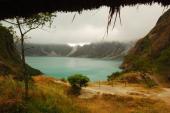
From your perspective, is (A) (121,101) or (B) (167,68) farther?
(B) (167,68)

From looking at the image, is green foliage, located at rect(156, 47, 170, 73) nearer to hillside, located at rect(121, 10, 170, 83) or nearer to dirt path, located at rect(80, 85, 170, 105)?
hillside, located at rect(121, 10, 170, 83)

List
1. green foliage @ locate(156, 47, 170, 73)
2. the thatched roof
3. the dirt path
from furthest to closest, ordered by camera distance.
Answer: green foliage @ locate(156, 47, 170, 73), the dirt path, the thatched roof

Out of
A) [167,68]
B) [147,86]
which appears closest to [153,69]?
[167,68]

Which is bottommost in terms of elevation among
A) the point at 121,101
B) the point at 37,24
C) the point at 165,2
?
the point at 121,101

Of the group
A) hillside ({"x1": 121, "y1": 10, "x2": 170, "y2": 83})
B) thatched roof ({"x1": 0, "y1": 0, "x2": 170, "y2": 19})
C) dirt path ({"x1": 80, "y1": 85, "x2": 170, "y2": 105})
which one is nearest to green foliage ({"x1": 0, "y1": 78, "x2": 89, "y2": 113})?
thatched roof ({"x1": 0, "y1": 0, "x2": 170, "y2": 19})

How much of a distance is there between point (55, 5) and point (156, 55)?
89.3 meters

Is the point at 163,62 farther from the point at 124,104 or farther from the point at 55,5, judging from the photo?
the point at 55,5

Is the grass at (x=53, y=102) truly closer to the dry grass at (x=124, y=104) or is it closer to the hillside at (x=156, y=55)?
the dry grass at (x=124, y=104)

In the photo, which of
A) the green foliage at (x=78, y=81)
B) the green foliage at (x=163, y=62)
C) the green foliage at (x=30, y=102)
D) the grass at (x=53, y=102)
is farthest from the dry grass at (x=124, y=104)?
the green foliage at (x=163, y=62)

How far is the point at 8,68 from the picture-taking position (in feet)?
107

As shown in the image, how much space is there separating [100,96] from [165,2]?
1468 inches

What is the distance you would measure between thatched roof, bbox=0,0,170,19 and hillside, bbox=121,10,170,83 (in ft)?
234

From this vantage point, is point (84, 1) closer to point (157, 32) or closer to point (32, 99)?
point (32, 99)

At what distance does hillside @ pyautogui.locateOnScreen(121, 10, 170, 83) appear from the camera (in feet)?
253
